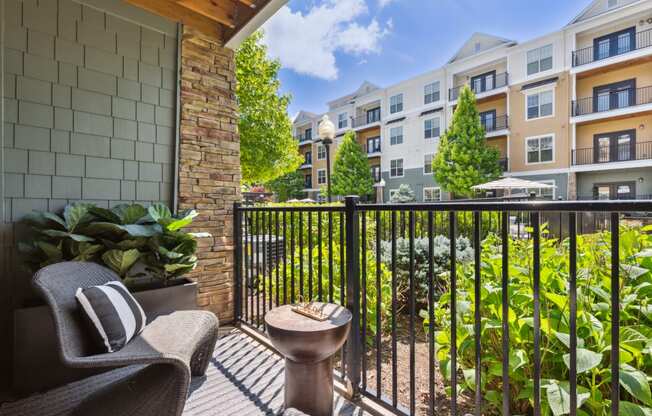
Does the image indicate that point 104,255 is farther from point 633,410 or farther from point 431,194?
point 431,194

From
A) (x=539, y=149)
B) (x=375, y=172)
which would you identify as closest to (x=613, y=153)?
(x=539, y=149)

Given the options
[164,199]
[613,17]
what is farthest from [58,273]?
[613,17]

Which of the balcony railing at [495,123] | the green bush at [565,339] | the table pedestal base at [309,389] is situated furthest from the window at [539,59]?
the table pedestal base at [309,389]

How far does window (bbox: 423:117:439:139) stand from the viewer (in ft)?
62.6

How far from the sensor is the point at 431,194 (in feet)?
64.6

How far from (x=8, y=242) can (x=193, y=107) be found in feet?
5.34

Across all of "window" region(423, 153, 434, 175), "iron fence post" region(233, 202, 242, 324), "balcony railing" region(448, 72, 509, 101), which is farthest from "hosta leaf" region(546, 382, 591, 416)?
"window" region(423, 153, 434, 175)

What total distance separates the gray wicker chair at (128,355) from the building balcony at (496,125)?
60.1 ft

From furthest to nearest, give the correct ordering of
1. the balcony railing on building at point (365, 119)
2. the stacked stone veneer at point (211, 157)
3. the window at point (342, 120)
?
the window at point (342, 120), the balcony railing on building at point (365, 119), the stacked stone veneer at point (211, 157)

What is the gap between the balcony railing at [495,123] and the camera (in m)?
16.8

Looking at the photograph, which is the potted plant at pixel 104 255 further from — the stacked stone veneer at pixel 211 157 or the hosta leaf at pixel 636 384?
the hosta leaf at pixel 636 384

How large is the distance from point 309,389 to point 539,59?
18944 mm

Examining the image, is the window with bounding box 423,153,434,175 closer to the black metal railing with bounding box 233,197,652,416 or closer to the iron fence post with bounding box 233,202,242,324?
the black metal railing with bounding box 233,197,652,416

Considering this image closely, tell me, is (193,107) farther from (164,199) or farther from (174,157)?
(164,199)
